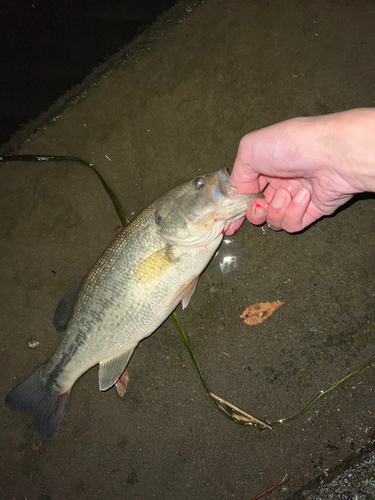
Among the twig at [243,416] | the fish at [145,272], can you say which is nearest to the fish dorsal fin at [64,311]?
the fish at [145,272]

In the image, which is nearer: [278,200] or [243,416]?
[278,200]

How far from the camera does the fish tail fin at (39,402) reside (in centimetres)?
287

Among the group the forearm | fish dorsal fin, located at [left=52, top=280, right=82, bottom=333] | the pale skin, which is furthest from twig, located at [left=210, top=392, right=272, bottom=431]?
the forearm

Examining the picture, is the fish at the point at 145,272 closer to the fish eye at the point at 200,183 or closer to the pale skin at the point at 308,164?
the fish eye at the point at 200,183

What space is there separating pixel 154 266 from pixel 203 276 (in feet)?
2.54

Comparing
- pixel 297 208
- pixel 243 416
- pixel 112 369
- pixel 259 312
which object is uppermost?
pixel 297 208

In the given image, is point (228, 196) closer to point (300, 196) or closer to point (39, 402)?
point (300, 196)

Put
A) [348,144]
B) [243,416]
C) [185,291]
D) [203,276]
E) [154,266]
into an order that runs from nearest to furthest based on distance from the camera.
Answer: [348,144] → [154,266] → [185,291] → [243,416] → [203,276]

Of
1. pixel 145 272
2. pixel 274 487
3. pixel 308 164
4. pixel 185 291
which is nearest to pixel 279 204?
pixel 308 164

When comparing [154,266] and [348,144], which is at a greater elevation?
[348,144]

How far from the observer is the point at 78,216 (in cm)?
329

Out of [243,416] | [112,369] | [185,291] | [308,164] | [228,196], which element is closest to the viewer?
[308,164]

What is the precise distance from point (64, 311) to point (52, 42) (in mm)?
2601

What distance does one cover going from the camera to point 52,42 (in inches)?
115
